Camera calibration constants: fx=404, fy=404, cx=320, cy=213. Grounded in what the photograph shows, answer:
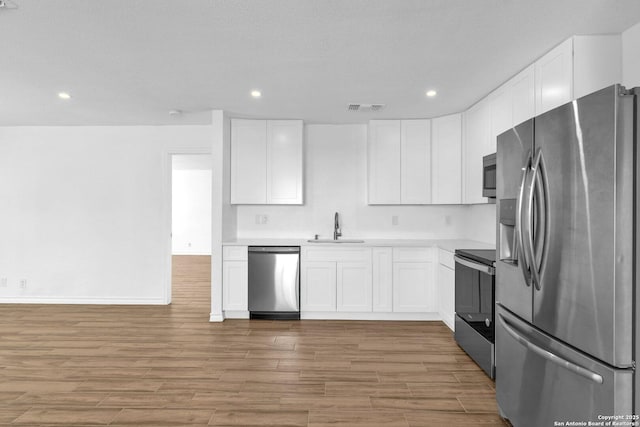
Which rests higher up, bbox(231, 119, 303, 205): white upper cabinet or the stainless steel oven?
bbox(231, 119, 303, 205): white upper cabinet

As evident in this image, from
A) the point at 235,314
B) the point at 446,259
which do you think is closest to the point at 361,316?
the point at 446,259

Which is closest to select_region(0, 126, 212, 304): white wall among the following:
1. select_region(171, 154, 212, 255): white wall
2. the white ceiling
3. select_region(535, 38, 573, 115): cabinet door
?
the white ceiling

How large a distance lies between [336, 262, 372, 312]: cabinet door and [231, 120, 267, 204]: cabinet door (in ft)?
4.70

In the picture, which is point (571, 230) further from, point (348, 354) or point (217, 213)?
point (217, 213)

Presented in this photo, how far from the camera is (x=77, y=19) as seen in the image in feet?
8.22

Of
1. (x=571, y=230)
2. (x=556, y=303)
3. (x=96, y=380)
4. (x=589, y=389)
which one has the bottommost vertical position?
(x=96, y=380)

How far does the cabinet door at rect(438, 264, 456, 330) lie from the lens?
4.19 metres

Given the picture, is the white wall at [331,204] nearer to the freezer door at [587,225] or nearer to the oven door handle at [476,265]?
the oven door handle at [476,265]

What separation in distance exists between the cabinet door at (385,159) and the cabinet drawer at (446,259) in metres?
0.89

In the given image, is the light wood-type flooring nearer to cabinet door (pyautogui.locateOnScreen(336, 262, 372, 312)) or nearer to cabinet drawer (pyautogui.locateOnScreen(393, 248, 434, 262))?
cabinet door (pyautogui.locateOnScreen(336, 262, 372, 312))

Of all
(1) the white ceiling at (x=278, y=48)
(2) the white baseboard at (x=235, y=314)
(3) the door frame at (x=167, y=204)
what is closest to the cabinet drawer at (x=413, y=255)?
(1) the white ceiling at (x=278, y=48)

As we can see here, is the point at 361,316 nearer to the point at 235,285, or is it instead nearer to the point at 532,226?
the point at 235,285

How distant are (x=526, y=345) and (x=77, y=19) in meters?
3.19

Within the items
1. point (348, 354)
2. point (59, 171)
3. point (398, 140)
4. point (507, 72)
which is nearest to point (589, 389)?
point (348, 354)
